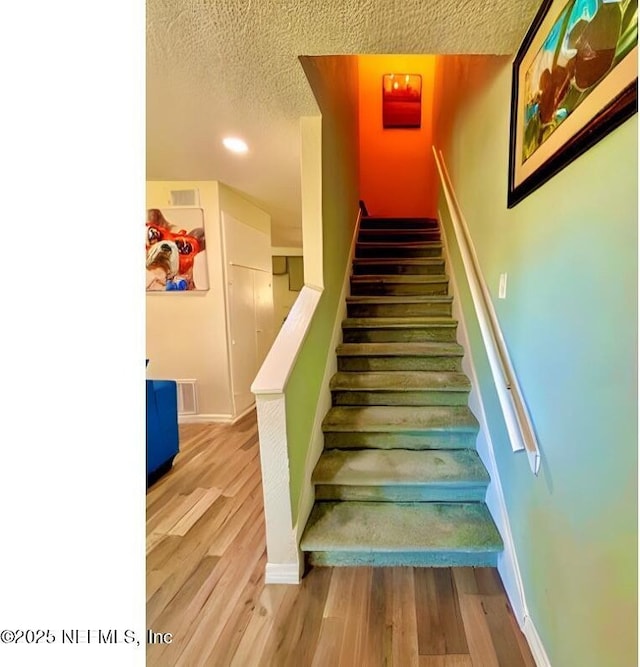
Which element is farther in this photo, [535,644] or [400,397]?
[400,397]

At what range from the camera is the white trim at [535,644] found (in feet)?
3.60

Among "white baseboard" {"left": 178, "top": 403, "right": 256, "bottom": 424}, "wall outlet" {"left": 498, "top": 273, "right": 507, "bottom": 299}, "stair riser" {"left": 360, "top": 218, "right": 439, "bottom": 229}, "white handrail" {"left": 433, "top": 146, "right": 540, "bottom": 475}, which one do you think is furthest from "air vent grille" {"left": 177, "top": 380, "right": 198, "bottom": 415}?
"wall outlet" {"left": 498, "top": 273, "right": 507, "bottom": 299}

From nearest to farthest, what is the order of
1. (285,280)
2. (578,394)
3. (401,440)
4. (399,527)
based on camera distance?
(578,394), (399,527), (401,440), (285,280)

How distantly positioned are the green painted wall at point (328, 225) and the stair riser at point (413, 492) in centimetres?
34

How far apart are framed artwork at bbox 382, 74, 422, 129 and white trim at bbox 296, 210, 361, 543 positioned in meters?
2.88

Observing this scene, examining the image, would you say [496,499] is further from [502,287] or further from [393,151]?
[393,151]

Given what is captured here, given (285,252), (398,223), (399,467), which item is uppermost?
(285,252)

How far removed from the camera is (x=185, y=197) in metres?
3.45

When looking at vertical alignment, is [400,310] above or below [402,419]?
above

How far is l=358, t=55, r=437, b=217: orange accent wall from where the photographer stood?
4.43 m

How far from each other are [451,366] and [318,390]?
3.35ft

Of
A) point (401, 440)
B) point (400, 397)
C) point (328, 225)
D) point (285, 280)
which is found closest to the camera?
point (401, 440)

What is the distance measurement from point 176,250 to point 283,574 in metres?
3.14

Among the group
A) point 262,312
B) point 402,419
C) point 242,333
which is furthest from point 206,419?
point 402,419
